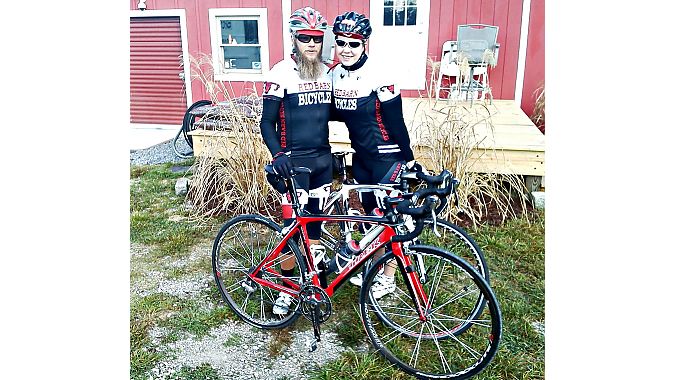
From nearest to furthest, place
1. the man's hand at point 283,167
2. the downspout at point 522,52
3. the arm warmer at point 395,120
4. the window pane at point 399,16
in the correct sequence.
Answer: the man's hand at point 283,167 < the arm warmer at point 395,120 < the downspout at point 522,52 < the window pane at point 399,16

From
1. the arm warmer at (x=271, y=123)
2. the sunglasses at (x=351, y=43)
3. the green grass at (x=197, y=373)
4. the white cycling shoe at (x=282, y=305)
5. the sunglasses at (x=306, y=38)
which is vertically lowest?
the green grass at (x=197, y=373)

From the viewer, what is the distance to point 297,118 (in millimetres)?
1788

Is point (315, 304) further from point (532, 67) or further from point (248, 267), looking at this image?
point (532, 67)

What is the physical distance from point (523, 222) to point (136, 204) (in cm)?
260

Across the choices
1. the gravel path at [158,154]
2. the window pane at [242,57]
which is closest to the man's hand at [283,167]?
the gravel path at [158,154]

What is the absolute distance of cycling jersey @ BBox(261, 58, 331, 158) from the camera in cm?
175

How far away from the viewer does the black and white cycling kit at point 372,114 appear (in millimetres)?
1729

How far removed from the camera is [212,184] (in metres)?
3.13

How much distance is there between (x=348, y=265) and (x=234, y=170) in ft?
5.19

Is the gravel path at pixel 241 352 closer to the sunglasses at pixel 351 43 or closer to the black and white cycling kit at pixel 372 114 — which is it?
the black and white cycling kit at pixel 372 114

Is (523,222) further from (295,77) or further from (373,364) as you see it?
(295,77)

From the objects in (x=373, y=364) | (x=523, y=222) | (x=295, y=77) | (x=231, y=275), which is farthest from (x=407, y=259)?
(x=523, y=222)

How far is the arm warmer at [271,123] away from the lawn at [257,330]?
2.64 feet

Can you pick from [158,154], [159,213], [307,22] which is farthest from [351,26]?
[158,154]
